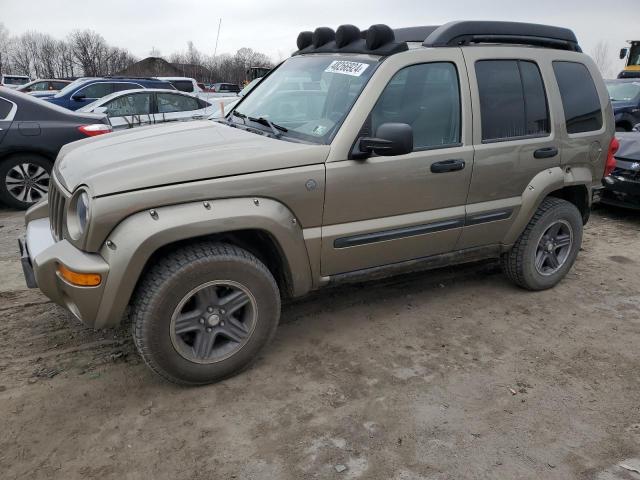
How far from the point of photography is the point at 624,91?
12.3 m

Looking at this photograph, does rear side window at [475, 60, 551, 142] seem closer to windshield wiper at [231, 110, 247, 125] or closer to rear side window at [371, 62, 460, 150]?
rear side window at [371, 62, 460, 150]

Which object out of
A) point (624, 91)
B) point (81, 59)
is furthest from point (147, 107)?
point (81, 59)

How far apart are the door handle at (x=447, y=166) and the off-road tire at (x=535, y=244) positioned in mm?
1044

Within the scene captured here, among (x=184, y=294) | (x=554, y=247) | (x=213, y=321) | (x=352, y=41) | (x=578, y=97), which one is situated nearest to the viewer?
(x=184, y=294)

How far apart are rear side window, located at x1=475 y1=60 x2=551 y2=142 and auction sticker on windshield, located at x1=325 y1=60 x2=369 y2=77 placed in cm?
87

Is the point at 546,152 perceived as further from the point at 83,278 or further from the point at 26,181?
the point at 26,181

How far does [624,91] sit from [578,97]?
10.0m

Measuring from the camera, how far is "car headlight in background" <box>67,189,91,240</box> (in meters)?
2.56

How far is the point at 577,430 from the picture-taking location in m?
2.68

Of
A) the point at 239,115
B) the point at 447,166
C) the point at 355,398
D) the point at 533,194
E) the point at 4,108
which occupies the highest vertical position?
the point at 239,115

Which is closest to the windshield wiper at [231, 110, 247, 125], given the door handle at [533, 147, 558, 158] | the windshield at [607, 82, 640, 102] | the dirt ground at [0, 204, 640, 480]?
the dirt ground at [0, 204, 640, 480]

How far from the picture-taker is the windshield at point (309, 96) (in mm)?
3176

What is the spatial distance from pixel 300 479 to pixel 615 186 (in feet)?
19.7

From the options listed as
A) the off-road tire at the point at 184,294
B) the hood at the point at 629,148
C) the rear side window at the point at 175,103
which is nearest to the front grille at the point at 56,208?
the off-road tire at the point at 184,294
